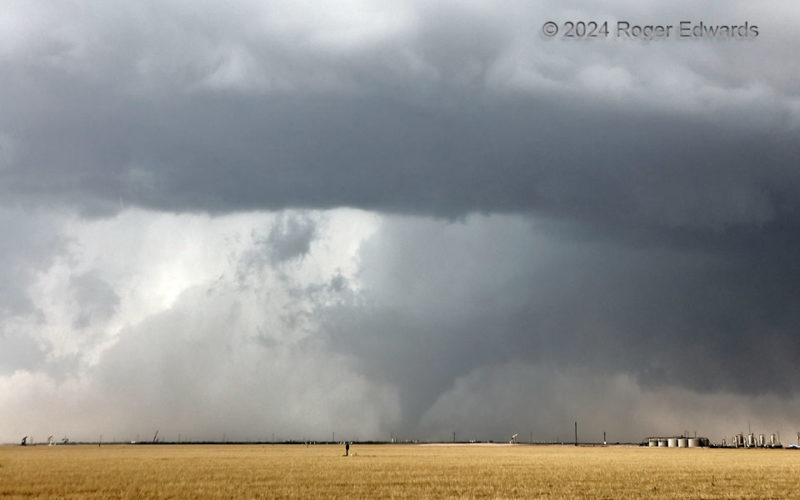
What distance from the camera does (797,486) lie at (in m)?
63.2

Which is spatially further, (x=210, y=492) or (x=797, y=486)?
(x=797, y=486)

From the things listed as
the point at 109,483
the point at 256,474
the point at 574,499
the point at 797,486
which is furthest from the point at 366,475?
the point at 797,486

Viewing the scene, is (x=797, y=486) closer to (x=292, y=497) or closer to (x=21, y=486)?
(x=292, y=497)

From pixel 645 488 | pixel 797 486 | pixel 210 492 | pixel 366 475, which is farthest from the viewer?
pixel 366 475

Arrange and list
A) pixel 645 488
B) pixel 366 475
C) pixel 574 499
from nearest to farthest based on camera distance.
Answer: pixel 574 499 → pixel 645 488 → pixel 366 475

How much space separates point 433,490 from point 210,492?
17234 millimetres

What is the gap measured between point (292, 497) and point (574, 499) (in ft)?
64.7

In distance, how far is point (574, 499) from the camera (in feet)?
162

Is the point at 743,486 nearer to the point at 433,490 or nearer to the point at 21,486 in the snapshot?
the point at 433,490

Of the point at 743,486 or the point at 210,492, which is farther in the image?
the point at 743,486

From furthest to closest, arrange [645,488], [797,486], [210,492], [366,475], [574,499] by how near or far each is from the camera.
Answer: [366,475] < [797,486] < [645,488] < [210,492] < [574,499]

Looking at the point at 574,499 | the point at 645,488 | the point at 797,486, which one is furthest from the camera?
the point at 797,486

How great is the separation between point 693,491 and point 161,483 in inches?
1782

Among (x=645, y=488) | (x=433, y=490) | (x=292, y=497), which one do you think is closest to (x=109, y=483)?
(x=292, y=497)
